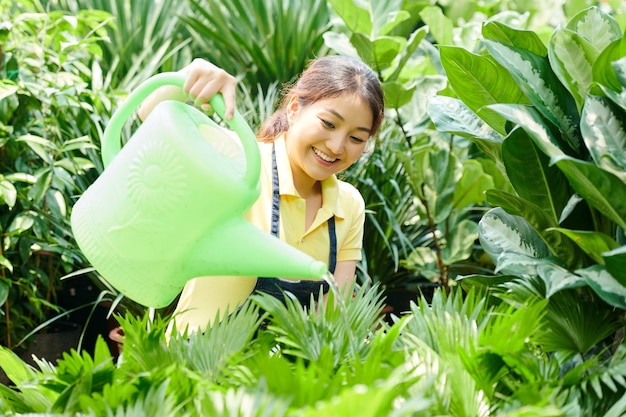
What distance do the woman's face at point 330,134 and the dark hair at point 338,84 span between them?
3 centimetres

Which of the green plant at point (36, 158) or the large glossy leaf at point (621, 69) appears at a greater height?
the large glossy leaf at point (621, 69)

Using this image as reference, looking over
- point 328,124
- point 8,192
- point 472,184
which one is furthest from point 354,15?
point 8,192

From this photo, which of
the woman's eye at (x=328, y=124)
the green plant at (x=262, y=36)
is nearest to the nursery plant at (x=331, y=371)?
the woman's eye at (x=328, y=124)

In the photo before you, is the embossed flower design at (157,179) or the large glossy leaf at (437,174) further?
the large glossy leaf at (437,174)

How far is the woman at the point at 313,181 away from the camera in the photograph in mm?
1636

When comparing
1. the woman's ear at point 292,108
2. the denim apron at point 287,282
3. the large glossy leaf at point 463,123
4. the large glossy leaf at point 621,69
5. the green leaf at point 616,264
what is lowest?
the denim apron at point 287,282

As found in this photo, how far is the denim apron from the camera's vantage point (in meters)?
1.65

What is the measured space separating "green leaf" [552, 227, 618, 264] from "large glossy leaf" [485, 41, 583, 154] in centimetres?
16

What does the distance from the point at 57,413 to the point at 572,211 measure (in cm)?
73

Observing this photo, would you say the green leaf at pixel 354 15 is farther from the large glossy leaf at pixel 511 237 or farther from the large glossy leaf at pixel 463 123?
the large glossy leaf at pixel 511 237

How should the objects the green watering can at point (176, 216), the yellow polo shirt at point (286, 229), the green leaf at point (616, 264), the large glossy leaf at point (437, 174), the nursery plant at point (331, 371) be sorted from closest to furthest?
the nursery plant at point (331, 371), the green leaf at point (616, 264), the green watering can at point (176, 216), the yellow polo shirt at point (286, 229), the large glossy leaf at point (437, 174)

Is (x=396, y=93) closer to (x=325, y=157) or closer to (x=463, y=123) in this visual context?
(x=325, y=157)

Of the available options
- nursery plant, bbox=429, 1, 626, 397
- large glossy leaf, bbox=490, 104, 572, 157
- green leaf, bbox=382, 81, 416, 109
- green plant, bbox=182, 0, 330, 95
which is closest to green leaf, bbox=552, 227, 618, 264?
nursery plant, bbox=429, 1, 626, 397

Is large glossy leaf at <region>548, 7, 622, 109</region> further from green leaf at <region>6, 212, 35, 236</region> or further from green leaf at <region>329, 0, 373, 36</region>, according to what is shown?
green leaf at <region>6, 212, 35, 236</region>
